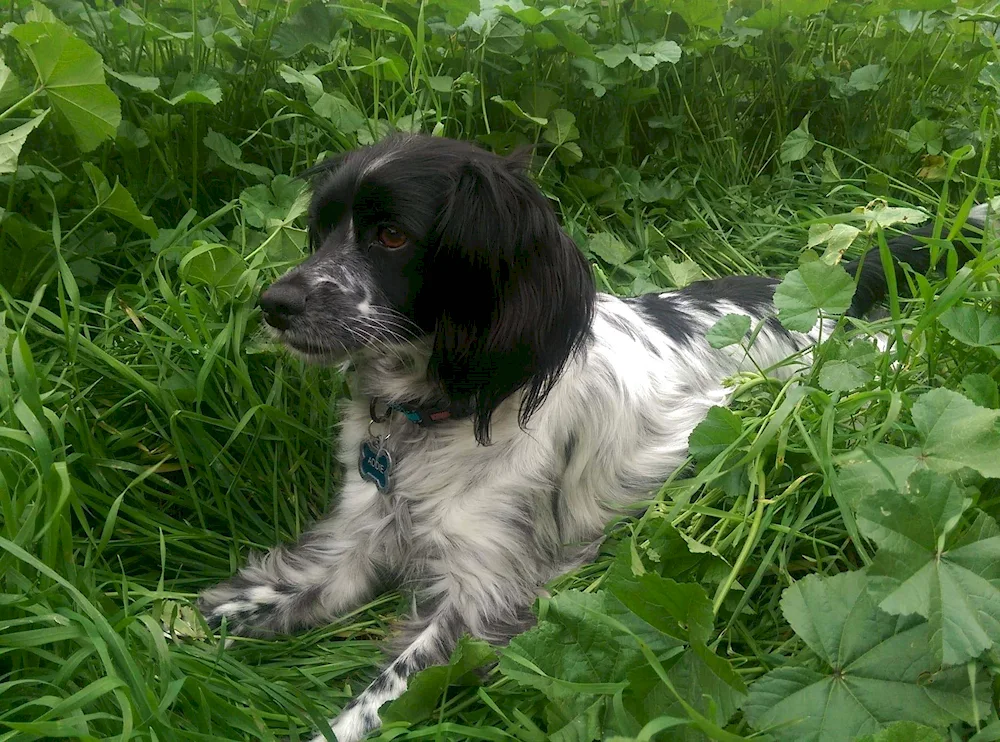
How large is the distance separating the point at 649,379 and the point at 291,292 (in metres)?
1.23

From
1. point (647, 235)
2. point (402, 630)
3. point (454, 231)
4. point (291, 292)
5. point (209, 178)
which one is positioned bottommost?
point (402, 630)

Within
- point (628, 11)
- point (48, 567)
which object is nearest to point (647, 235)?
point (628, 11)

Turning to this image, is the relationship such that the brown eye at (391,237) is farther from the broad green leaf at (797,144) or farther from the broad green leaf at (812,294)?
the broad green leaf at (797,144)

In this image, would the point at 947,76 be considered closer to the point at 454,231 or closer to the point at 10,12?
the point at 454,231

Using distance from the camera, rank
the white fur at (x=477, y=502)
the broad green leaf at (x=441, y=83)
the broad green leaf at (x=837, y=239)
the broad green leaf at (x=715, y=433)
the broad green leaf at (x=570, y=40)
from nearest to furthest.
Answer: the broad green leaf at (x=715, y=433)
the broad green leaf at (x=837, y=239)
the white fur at (x=477, y=502)
the broad green leaf at (x=441, y=83)
the broad green leaf at (x=570, y=40)

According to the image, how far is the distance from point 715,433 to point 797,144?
8.98ft

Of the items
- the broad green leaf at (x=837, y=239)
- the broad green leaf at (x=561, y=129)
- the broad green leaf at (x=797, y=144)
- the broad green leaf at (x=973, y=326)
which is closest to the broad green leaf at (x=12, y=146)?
the broad green leaf at (x=561, y=129)

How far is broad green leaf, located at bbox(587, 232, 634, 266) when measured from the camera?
13.0 ft

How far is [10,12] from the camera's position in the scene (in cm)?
314


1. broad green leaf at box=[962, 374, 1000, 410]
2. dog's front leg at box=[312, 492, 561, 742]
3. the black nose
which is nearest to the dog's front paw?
→ dog's front leg at box=[312, 492, 561, 742]

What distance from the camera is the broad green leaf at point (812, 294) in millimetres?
1970

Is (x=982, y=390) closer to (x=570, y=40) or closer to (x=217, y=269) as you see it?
(x=217, y=269)

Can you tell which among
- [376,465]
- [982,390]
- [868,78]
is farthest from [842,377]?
[868,78]

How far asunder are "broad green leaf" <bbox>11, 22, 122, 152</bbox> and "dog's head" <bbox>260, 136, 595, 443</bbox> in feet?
3.12
